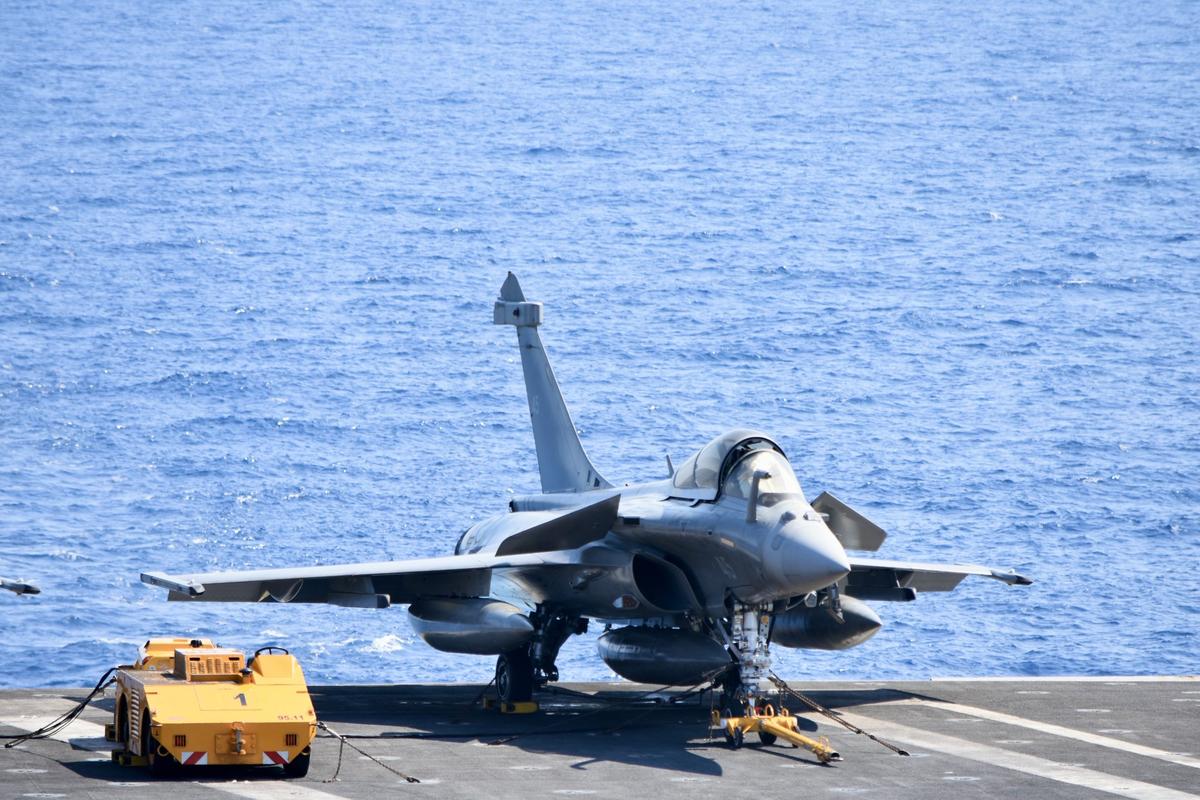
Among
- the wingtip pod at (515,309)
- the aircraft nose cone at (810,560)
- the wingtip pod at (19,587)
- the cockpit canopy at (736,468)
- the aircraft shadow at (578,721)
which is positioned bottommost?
the aircraft shadow at (578,721)

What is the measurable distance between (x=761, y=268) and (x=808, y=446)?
86.9 feet

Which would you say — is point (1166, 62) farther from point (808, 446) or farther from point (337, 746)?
point (337, 746)

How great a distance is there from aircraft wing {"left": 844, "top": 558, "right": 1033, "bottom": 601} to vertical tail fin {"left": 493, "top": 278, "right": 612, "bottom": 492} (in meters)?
4.34

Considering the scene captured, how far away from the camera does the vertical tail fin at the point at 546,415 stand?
1071 inches

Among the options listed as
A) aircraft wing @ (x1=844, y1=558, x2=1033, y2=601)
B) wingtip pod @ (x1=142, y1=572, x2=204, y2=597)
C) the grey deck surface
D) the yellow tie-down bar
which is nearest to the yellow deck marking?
the grey deck surface

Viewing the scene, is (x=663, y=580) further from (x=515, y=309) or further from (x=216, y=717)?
(x=515, y=309)

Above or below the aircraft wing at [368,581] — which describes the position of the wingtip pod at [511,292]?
above

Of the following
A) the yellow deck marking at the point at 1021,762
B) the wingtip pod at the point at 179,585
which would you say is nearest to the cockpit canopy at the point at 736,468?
the yellow deck marking at the point at 1021,762

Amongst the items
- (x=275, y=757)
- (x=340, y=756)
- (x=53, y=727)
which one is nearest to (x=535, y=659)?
(x=340, y=756)

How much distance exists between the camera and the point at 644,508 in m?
21.5

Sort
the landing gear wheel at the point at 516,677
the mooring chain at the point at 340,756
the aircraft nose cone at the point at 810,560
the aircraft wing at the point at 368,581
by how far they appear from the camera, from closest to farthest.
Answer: the mooring chain at the point at 340,756 < the aircraft nose cone at the point at 810,560 < the aircraft wing at the point at 368,581 < the landing gear wheel at the point at 516,677

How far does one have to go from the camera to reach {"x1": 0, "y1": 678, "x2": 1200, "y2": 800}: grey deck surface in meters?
16.6

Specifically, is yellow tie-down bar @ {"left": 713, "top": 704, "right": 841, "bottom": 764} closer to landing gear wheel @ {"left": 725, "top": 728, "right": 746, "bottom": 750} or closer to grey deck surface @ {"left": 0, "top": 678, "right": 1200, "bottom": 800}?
landing gear wheel @ {"left": 725, "top": 728, "right": 746, "bottom": 750}

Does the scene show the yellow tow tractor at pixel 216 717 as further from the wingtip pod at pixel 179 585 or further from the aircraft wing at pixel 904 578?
the aircraft wing at pixel 904 578
